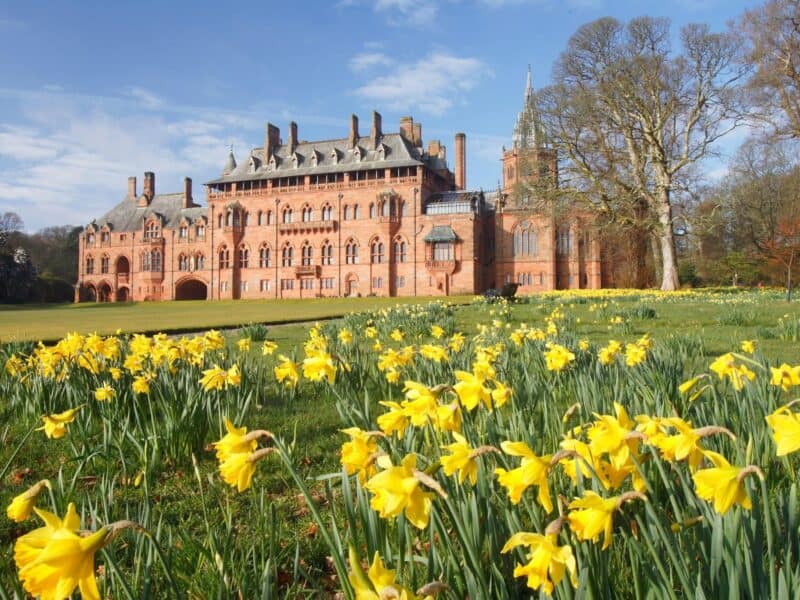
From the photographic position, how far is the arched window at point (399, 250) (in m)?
44.3

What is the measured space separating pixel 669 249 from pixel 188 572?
26.9 metres

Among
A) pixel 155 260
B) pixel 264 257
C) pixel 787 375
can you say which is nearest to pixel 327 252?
pixel 264 257

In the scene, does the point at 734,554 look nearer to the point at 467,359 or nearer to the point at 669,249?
the point at 467,359

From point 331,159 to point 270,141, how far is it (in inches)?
271

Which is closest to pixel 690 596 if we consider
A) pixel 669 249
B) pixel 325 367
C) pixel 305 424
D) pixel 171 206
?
pixel 325 367

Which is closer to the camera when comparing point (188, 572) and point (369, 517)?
point (369, 517)

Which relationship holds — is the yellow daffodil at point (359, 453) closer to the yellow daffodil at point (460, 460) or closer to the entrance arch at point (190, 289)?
the yellow daffodil at point (460, 460)

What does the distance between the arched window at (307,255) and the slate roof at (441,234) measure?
420 inches

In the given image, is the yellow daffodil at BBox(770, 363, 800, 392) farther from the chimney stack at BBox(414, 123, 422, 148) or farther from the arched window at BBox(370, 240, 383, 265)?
the chimney stack at BBox(414, 123, 422, 148)

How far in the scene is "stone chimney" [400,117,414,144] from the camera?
157 feet

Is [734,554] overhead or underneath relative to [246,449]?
underneath

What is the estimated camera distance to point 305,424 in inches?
159

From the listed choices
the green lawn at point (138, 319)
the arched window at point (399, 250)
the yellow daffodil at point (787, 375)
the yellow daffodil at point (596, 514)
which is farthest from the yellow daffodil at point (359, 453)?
the arched window at point (399, 250)

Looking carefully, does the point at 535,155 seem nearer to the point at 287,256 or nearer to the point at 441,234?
the point at 441,234
